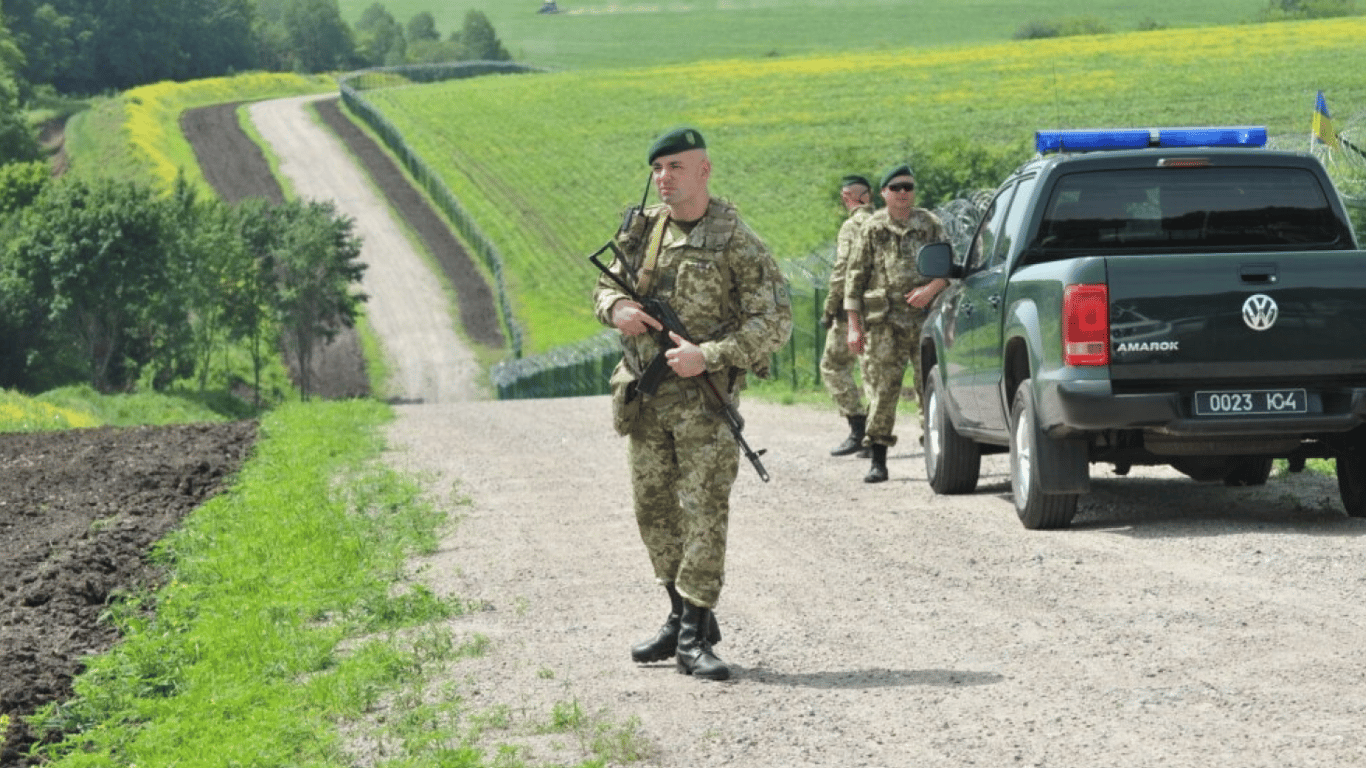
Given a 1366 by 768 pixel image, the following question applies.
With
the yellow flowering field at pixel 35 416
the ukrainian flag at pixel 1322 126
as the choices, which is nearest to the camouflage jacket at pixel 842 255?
the ukrainian flag at pixel 1322 126

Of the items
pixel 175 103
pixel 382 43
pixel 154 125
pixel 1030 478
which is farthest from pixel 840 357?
pixel 382 43

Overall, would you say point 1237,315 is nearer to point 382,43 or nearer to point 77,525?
point 77,525

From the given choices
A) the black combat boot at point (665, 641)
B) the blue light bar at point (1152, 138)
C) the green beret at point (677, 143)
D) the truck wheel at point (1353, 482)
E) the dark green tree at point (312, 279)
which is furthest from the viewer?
the dark green tree at point (312, 279)

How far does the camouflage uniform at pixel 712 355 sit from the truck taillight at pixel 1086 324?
3026 mm

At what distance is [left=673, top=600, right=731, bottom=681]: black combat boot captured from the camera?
825 cm

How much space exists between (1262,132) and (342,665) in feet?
21.3

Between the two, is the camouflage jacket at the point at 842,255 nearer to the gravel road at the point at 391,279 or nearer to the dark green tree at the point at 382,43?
the gravel road at the point at 391,279

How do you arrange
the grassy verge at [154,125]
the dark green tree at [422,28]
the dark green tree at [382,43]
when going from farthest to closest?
the dark green tree at [422,28], the dark green tree at [382,43], the grassy verge at [154,125]

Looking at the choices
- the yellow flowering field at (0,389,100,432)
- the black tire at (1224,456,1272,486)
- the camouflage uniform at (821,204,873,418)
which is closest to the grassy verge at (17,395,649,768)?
the camouflage uniform at (821,204,873,418)

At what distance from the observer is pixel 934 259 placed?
13.2 meters

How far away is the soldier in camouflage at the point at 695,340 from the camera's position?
8.24 meters

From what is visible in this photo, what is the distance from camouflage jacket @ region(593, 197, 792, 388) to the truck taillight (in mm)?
3014

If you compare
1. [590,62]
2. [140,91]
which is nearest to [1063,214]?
[140,91]

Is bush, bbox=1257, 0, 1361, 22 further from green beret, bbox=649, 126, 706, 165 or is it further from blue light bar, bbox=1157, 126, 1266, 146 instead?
green beret, bbox=649, 126, 706, 165
